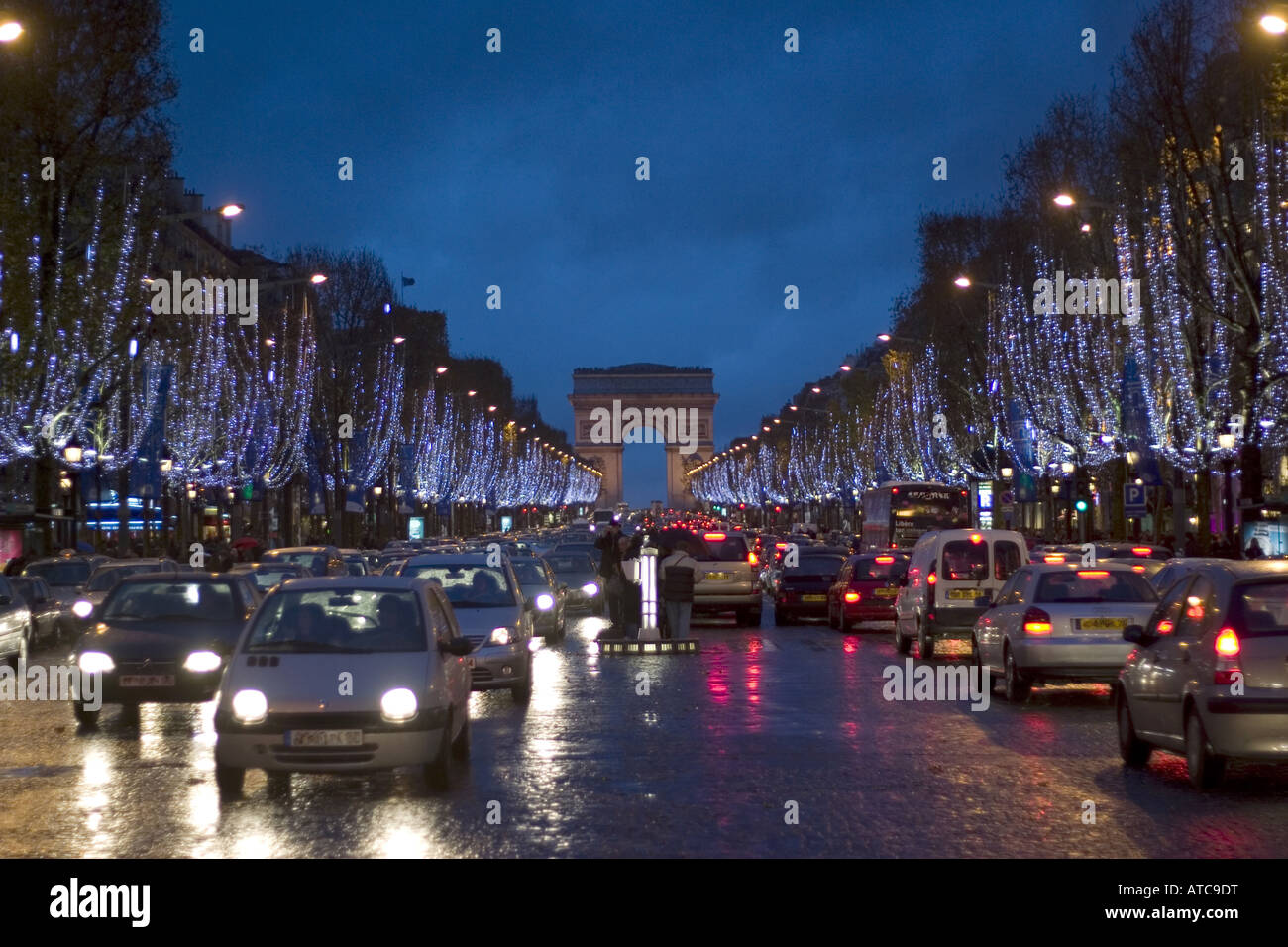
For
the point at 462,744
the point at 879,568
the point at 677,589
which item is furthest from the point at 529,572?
the point at 462,744

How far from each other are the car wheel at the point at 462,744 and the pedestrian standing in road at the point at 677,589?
49.9ft

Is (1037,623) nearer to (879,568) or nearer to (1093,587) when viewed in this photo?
(1093,587)

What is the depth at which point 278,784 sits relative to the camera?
46.4 feet

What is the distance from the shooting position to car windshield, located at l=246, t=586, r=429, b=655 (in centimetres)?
1434

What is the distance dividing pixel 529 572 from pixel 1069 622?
1366cm

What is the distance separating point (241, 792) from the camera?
13539 mm

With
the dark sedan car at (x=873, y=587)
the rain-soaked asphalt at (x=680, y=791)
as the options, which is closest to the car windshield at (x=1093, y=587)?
the rain-soaked asphalt at (x=680, y=791)

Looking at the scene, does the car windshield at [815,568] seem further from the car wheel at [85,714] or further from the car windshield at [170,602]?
the car wheel at [85,714]

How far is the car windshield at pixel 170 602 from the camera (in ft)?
65.6

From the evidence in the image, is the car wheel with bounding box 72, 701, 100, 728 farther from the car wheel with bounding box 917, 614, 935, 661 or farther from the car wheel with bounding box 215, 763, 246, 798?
the car wheel with bounding box 917, 614, 935, 661

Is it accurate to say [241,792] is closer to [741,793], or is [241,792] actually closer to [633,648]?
[741,793]
